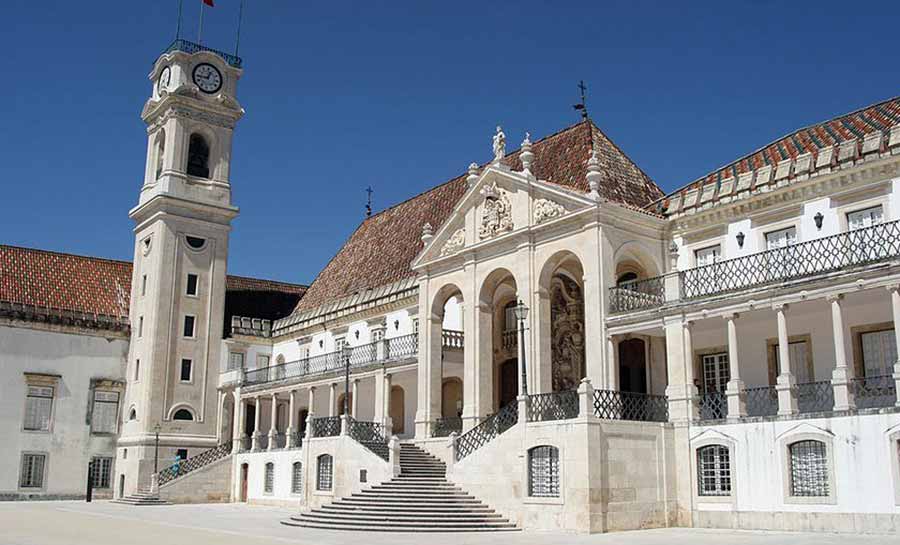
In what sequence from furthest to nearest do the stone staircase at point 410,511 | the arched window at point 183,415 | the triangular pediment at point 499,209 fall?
the arched window at point 183,415 → the triangular pediment at point 499,209 → the stone staircase at point 410,511

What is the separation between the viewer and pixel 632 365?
2650 centimetres

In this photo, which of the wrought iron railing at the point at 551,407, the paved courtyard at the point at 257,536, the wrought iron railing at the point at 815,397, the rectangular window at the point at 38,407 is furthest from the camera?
the rectangular window at the point at 38,407

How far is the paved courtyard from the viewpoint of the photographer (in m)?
17.1

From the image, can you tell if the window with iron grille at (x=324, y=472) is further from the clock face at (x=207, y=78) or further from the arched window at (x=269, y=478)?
the clock face at (x=207, y=78)

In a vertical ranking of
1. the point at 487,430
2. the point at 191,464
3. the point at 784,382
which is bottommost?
the point at 191,464

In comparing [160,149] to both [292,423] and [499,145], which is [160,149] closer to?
[292,423]

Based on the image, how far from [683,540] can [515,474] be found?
18.0 feet

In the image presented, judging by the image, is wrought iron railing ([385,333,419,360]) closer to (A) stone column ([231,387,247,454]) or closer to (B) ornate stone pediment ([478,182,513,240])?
(B) ornate stone pediment ([478,182,513,240])

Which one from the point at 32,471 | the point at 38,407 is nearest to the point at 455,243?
the point at 38,407

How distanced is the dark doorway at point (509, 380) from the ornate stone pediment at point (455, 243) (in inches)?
162

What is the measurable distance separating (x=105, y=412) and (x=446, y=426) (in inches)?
798

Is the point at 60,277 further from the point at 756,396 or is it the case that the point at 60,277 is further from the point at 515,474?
the point at 756,396

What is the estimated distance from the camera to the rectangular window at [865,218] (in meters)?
20.9

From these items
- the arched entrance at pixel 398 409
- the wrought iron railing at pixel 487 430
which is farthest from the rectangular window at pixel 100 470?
the wrought iron railing at pixel 487 430
